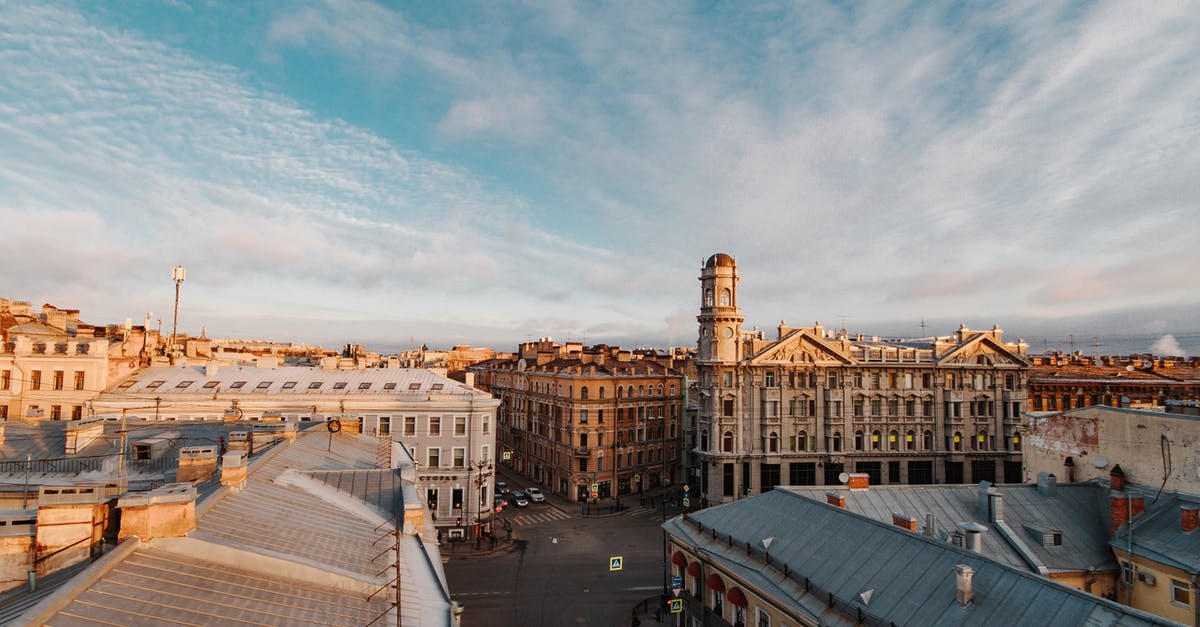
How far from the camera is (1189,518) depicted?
2584 centimetres

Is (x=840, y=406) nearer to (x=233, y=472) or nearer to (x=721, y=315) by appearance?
(x=721, y=315)

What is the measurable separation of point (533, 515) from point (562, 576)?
1860 cm

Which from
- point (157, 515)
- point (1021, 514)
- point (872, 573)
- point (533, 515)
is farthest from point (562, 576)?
point (157, 515)

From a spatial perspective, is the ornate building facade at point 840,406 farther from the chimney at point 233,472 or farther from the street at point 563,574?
the chimney at point 233,472

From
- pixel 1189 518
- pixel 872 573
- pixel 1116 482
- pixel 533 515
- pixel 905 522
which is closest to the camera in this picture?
pixel 872 573

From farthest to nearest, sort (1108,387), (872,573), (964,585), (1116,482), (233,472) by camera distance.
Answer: (1108,387) < (1116,482) < (872,573) < (233,472) < (964,585)

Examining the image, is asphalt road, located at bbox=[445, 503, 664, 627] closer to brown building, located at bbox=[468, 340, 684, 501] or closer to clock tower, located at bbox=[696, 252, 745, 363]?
brown building, located at bbox=[468, 340, 684, 501]

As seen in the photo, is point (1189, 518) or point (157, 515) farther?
point (1189, 518)

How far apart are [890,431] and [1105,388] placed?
85.8 ft

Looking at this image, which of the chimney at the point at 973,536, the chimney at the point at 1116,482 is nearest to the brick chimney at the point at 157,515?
the chimney at the point at 973,536

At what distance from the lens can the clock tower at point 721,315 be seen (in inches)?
2586

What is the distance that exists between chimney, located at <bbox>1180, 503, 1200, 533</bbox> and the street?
26.1m

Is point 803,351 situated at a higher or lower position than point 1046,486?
higher

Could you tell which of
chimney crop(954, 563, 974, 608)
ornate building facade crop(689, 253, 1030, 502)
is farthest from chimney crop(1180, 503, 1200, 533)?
ornate building facade crop(689, 253, 1030, 502)
